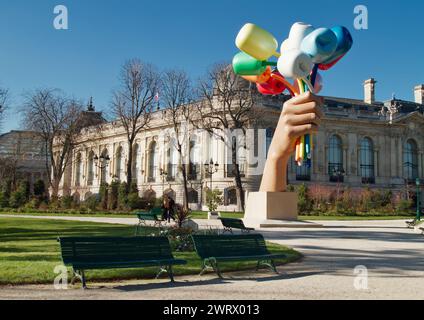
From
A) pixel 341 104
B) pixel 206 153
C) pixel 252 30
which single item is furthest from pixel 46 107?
pixel 341 104

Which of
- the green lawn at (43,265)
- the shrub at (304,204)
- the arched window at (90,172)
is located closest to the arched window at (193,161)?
the shrub at (304,204)

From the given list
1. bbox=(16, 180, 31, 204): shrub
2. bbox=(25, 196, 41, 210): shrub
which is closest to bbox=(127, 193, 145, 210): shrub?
bbox=(25, 196, 41, 210): shrub

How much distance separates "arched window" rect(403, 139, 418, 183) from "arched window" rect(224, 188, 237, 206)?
82.7 feet

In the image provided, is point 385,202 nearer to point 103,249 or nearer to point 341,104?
point 341,104

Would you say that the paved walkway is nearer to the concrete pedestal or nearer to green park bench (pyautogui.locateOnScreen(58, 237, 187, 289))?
green park bench (pyautogui.locateOnScreen(58, 237, 187, 289))

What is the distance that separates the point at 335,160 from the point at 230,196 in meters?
16.0

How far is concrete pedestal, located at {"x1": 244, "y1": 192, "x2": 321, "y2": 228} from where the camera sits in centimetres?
2006

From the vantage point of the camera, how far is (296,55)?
16.2 m

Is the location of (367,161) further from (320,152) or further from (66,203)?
(66,203)

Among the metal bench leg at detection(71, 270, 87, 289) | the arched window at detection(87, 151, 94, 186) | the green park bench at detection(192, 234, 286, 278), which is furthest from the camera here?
the arched window at detection(87, 151, 94, 186)

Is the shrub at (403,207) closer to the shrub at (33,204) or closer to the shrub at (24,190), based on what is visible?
the shrub at (33,204)

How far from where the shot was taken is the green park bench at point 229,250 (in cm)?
824
